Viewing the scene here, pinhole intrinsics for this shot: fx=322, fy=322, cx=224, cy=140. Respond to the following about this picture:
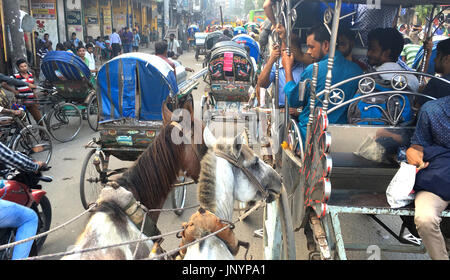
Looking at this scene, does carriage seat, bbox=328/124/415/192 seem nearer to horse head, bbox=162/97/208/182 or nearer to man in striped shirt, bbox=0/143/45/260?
horse head, bbox=162/97/208/182

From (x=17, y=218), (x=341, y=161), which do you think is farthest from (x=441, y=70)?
(x=17, y=218)

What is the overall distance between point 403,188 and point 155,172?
1.80m

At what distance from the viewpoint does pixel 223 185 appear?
81.0 inches

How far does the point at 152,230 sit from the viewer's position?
7.35 feet

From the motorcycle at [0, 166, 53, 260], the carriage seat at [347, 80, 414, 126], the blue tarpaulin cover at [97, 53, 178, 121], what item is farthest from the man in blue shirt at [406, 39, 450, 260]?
the blue tarpaulin cover at [97, 53, 178, 121]

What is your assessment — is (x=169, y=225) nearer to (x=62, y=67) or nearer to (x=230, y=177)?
(x=230, y=177)

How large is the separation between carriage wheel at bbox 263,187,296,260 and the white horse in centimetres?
22

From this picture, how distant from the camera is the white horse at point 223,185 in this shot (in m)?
1.95

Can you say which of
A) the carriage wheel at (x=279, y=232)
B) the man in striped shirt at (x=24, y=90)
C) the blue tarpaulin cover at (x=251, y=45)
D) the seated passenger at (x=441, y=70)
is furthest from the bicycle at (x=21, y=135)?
the blue tarpaulin cover at (x=251, y=45)

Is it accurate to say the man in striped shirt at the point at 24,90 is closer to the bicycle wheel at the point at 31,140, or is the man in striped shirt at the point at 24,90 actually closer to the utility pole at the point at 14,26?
the bicycle wheel at the point at 31,140

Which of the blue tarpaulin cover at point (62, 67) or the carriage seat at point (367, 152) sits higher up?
the blue tarpaulin cover at point (62, 67)

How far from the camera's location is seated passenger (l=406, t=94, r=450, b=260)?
2.12m

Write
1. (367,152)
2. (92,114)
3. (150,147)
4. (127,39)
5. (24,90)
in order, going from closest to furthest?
(150,147) < (367,152) < (24,90) < (92,114) < (127,39)

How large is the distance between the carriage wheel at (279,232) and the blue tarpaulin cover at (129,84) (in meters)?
2.59
